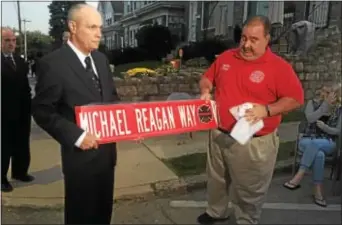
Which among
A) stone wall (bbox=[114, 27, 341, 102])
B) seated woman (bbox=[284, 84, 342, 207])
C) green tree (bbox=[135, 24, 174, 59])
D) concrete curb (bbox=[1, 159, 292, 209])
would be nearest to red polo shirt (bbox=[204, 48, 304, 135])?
seated woman (bbox=[284, 84, 342, 207])

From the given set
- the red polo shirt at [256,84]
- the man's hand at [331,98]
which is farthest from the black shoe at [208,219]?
the man's hand at [331,98]

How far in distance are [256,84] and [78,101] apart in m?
1.31

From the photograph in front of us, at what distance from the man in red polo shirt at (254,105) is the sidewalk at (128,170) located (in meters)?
1.26

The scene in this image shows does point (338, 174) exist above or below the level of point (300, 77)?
below

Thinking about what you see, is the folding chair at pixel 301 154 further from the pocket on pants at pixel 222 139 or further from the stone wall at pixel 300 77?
the stone wall at pixel 300 77

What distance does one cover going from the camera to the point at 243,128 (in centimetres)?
294

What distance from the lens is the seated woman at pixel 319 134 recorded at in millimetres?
4398

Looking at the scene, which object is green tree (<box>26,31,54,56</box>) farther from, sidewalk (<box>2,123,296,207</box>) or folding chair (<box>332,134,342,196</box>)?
folding chair (<box>332,134,342,196</box>)

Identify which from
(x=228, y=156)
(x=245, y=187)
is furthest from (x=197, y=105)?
(x=245, y=187)

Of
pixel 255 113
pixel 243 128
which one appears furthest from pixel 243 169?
pixel 255 113

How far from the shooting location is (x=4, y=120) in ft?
14.7

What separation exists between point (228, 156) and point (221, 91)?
523mm

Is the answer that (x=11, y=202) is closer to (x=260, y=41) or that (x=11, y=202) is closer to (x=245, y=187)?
(x=245, y=187)

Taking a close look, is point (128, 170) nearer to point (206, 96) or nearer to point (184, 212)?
point (184, 212)
